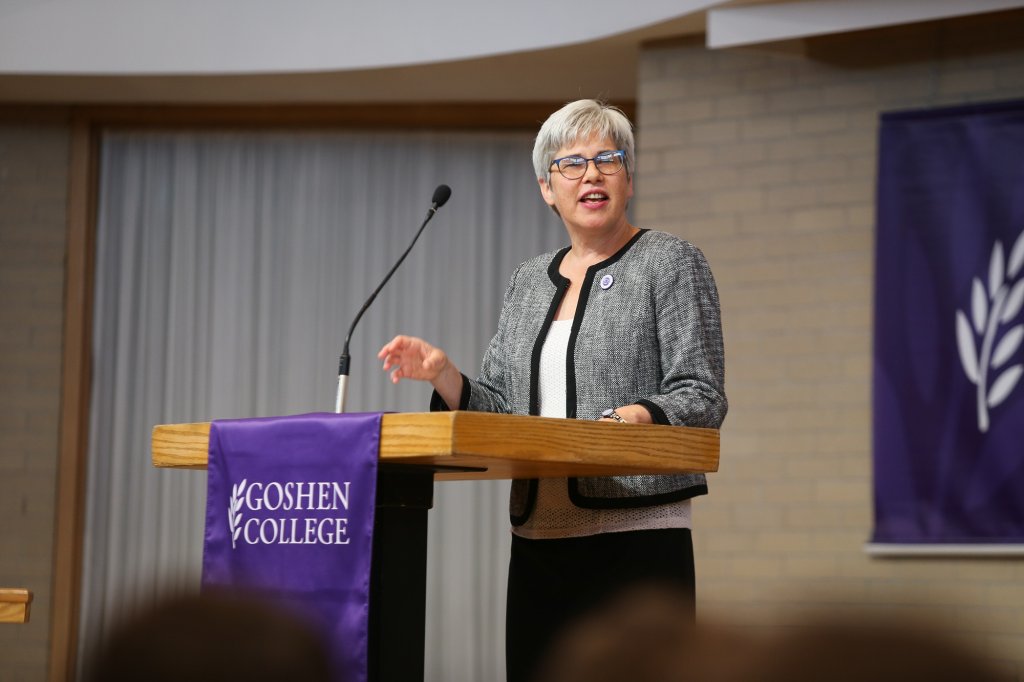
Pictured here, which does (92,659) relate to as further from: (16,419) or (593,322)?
(16,419)

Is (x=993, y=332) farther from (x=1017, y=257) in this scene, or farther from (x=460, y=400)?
(x=460, y=400)

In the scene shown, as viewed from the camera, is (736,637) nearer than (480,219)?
Yes

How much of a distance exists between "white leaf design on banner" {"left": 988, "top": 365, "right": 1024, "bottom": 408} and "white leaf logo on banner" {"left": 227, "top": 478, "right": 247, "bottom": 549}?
3.48 m

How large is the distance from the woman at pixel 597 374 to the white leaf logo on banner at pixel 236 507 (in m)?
0.32

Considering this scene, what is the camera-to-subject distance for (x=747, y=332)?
212 inches

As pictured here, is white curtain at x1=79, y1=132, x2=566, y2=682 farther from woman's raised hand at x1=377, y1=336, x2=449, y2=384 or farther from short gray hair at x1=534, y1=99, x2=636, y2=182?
woman's raised hand at x1=377, y1=336, x2=449, y2=384

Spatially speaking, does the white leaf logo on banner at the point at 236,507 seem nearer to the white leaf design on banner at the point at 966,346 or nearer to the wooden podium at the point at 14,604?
the wooden podium at the point at 14,604

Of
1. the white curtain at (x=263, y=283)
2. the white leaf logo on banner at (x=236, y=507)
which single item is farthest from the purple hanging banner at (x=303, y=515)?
the white curtain at (x=263, y=283)

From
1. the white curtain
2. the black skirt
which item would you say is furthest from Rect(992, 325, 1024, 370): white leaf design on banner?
the black skirt

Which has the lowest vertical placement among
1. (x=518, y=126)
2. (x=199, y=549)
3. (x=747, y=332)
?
(x=199, y=549)

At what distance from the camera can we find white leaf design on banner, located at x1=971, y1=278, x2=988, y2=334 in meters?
4.91

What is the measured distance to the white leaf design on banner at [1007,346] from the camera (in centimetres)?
486

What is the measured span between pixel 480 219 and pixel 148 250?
1.70 meters

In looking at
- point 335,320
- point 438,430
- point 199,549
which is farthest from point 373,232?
point 438,430
